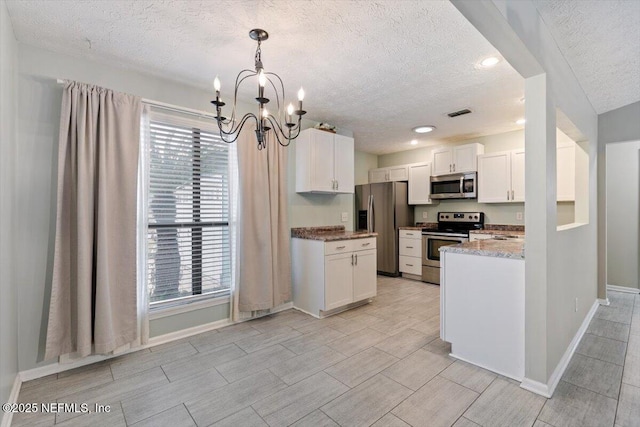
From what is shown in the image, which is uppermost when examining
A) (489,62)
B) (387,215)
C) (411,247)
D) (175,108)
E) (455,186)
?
(489,62)

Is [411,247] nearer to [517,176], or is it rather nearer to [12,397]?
[517,176]

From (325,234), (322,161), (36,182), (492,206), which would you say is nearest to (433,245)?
(492,206)

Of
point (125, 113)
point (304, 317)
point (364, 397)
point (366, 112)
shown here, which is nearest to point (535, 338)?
point (364, 397)

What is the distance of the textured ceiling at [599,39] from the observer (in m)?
1.79

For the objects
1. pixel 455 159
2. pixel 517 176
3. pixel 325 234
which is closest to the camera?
pixel 325 234

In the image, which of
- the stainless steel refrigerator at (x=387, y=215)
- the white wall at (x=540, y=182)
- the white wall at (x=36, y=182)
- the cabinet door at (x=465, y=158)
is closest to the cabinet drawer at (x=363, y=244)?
the stainless steel refrigerator at (x=387, y=215)

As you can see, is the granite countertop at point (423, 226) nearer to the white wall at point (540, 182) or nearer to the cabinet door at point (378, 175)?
the cabinet door at point (378, 175)

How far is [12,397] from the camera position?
6.22ft

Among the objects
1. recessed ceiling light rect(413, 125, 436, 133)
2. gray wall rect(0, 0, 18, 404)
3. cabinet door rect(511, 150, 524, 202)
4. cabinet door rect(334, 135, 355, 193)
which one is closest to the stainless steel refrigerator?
recessed ceiling light rect(413, 125, 436, 133)

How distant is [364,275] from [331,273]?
59 cm

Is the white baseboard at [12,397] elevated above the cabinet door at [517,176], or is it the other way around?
the cabinet door at [517,176]

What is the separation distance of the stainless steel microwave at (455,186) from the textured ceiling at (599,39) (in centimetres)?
187

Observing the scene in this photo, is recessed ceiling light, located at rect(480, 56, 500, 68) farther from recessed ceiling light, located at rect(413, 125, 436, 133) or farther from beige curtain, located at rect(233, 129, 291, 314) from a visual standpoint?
beige curtain, located at rect(233, 129, 291, 314)

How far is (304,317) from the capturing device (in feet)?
11.2
